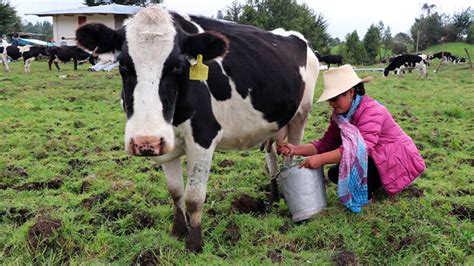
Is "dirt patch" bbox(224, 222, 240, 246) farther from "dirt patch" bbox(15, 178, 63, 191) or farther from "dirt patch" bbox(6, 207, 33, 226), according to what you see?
"dirt patch" bbox(15, 178, 63, 191)

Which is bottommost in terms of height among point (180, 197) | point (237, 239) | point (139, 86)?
point (237, 239)

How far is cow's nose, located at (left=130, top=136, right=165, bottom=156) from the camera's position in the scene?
2582 millimetres

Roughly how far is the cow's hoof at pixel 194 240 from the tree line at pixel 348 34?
30719 mm

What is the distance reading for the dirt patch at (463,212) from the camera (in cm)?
397

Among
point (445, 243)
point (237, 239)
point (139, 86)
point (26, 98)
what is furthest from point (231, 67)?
point (26, 98)

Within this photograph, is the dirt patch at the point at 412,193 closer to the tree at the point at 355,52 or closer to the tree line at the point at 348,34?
the tree line at the point at 348,34

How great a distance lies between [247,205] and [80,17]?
33483 mm

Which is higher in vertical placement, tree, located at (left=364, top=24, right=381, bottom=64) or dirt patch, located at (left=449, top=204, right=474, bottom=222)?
tree, located at (left=364, top=24, right=381, bottom=64)

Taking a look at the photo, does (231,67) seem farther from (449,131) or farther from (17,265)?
(449,131)

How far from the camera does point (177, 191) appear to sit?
373 cm

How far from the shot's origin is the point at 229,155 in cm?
630

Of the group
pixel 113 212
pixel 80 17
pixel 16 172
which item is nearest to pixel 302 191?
pixel 113 212

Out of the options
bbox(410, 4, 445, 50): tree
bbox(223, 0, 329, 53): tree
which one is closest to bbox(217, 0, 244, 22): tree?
bbox(223, 0, 329, 53): tree

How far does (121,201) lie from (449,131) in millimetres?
5632
